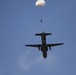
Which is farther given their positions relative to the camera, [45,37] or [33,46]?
[33,46]

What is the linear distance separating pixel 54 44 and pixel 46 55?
17.6 feet

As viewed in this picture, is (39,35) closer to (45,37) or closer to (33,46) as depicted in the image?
(45,37)

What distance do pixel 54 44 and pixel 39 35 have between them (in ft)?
32.4

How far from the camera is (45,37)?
238ft

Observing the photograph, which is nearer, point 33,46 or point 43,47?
point 43,47

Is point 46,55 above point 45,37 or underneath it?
underneath

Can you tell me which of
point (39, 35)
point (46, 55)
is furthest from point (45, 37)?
point (46, 55)

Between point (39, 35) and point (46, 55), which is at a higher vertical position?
point (39, 35)

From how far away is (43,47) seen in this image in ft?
249

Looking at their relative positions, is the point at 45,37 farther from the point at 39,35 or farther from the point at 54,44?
the point at 54,44

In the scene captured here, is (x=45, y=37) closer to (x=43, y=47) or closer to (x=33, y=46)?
(x=43, y=47)

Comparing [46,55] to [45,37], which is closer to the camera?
[45,37]

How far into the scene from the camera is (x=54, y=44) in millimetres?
81812

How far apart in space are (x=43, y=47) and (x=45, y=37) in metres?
4.30
